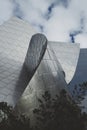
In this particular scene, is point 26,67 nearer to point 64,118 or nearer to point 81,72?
point 64,118

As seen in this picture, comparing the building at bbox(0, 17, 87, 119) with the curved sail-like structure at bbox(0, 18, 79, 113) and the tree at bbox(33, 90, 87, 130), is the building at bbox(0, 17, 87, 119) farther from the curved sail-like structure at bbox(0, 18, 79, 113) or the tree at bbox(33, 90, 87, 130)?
the tree at bbox(33, 90, 87, 130)

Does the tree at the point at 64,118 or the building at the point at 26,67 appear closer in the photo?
the tree at the point at 64,118

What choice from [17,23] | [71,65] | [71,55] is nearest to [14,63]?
[17,23]

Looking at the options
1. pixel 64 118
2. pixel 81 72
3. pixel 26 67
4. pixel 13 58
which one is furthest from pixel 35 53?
pixel 81 72

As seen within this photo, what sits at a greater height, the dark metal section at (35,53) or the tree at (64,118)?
the dark metal section at (35,53)

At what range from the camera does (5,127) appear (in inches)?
→ 407

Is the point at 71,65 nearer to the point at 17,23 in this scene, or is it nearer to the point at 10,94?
the point at 17,23

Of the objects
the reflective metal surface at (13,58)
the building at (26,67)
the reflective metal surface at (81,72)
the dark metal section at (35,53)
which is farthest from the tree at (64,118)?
the reflective metal surface at (81,72)

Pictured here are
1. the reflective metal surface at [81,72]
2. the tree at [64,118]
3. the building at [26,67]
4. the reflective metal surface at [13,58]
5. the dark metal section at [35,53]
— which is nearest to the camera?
the tree at [64,118]

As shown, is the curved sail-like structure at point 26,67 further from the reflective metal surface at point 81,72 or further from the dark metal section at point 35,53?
the reflective metal surface at point 81,72

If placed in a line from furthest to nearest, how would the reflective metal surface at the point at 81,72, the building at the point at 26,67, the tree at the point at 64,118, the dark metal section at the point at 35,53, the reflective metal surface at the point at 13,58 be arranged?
the reflective metal surface at the point at 81,72 → the dark metal section at the point at 35,53 → the reflective metal surface at the point at 13,58 → the building at the point at 26,67 → the tree at the point at 64,118

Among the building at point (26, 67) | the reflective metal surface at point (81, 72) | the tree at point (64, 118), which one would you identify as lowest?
the tree at point (64, 118)

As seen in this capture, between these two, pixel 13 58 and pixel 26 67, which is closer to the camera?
pixel 26 67

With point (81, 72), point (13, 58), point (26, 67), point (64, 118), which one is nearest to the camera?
point (64, 118)
